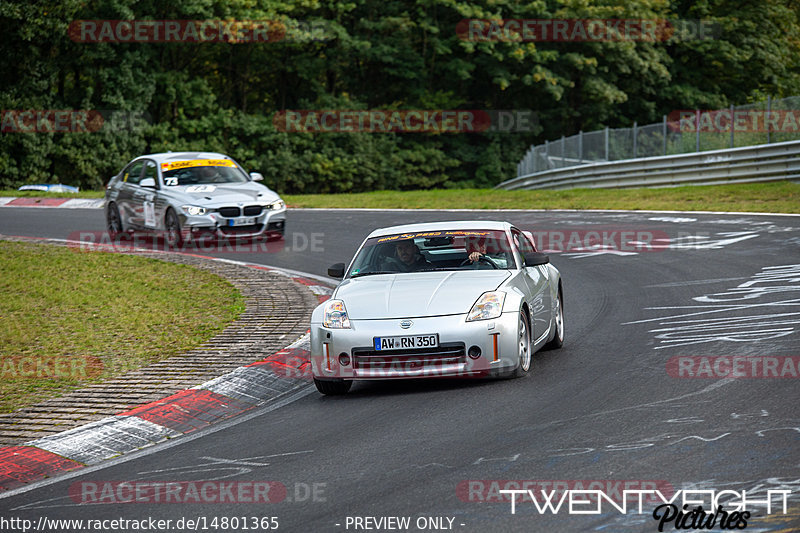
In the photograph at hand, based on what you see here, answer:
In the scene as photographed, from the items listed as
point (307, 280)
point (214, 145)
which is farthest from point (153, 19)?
point (307, 280)

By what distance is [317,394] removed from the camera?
28.4 feet

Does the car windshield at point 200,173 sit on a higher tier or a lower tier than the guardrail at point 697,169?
higher

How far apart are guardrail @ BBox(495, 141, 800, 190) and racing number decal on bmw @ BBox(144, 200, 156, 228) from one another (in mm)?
15696

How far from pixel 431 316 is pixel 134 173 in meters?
13.6

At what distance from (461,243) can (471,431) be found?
3.33 meters

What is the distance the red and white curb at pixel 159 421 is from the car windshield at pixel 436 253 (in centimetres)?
113

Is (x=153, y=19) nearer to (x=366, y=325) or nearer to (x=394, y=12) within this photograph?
(x=394, y=12)

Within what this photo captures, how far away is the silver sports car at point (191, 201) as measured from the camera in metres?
18.6

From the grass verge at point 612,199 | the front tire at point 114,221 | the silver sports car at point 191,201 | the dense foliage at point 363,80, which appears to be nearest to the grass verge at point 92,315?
the silver sports car at point 191,201

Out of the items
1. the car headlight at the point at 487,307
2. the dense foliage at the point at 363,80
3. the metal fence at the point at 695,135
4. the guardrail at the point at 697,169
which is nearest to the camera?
the car headlight at the point at 487,307

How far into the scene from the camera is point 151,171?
19906 mm

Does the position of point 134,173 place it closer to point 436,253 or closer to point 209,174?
point 209,174

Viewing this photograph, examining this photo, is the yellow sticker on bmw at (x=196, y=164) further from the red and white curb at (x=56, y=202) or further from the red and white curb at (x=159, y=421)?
the red and white curb at (x=159, y=421)

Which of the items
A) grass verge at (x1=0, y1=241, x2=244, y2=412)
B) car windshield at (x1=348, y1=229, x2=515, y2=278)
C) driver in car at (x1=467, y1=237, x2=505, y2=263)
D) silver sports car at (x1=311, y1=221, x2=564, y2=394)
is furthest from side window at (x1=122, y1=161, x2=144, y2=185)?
driver in car at (x1=467, y1=237, x2=505, y2=263)
